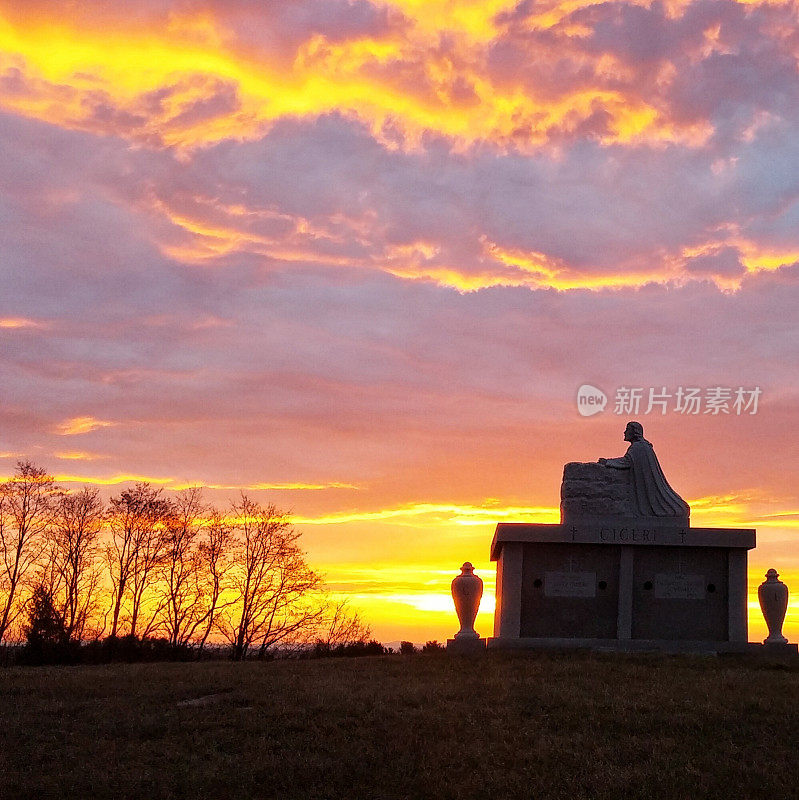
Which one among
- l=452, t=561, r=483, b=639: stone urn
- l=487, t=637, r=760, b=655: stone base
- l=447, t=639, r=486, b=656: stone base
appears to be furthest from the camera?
l=452, t=561, r=483, b=639: stone urn

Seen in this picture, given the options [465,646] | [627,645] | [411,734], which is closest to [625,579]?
[627,645]

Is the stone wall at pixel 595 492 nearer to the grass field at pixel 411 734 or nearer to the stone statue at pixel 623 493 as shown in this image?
the stone statue at pixel 623 493

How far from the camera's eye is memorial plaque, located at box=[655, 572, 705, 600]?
73.6 feet

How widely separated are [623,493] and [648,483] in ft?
2.30

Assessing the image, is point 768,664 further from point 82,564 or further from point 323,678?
point 82,564

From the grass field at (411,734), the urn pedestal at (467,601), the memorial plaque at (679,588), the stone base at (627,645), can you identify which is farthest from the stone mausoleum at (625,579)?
the grass field at (411,734)

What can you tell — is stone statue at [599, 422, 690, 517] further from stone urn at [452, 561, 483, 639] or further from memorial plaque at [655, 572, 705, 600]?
stone urn at [452, 561, 483, 639]

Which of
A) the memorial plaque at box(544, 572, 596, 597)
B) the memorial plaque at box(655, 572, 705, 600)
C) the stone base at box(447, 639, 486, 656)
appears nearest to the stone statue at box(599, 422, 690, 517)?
the memorial plaque at box(655, 572, 705, 600)

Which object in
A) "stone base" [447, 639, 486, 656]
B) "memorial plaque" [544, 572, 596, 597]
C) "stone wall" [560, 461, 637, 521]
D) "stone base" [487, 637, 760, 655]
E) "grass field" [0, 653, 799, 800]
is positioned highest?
"stone wall" [560, 461, 637, 521]

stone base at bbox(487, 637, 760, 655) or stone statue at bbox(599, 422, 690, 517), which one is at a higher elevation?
stone statue at bbox(599, 422, 690, 517)

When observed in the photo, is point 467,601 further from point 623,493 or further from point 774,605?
point 774,605

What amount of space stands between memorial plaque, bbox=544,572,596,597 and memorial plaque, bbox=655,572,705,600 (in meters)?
1.61

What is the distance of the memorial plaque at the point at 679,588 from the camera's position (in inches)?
883

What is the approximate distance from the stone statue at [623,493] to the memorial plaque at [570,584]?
134cm
